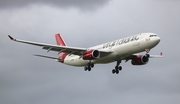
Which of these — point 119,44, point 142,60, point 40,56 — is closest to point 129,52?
point 119,44

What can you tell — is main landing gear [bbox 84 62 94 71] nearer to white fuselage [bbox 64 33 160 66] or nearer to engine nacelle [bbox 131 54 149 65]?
white fuselage [bbox 64 33 160 66]

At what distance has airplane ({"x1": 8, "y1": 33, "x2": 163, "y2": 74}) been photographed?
9038 cm

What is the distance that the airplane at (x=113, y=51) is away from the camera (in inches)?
3558

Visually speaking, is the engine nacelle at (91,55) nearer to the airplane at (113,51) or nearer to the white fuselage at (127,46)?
the airplane at (113,51)

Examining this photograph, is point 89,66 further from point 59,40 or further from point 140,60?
point 59,40

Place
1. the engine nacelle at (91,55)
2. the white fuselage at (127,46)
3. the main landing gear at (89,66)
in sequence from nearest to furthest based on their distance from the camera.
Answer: the white fuselage at (127,46)
the engine nacelle at (91,55)
the main landing gear at (89,66)

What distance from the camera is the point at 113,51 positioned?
93188 millimetres

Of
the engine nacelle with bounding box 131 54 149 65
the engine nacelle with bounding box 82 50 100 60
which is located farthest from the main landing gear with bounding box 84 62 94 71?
the engine nacelle with bounding box 131 54 149 65

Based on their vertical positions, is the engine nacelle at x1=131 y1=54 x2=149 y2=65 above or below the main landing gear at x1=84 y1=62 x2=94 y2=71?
above

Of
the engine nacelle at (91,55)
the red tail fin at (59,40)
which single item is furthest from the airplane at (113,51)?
the red tail fin at (59,40)

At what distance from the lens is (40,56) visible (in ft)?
329

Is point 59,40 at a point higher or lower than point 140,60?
Answer: higher

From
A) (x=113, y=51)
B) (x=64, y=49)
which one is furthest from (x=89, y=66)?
(x=113, y=51)

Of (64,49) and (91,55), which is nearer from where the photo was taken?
(91,55)
